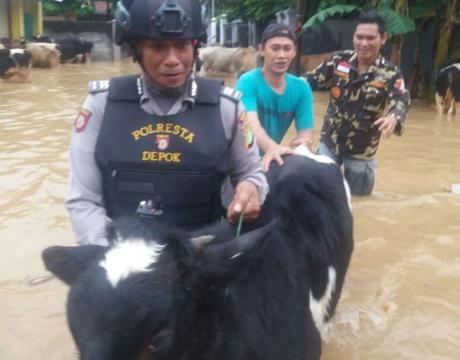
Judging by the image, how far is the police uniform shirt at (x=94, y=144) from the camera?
254cm

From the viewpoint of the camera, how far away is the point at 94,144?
2621 mm

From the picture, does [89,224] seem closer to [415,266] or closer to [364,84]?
[415,266]

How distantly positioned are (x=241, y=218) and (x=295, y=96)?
234 centimetres

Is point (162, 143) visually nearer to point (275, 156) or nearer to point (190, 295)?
point (190, 295)

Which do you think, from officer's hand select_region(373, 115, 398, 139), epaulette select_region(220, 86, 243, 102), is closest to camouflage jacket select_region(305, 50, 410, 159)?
officer's hand select_region(373, 115, 398, 139)

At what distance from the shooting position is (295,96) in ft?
15.3

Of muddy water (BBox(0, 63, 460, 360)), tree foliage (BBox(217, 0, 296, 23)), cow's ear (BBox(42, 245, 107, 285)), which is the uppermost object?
tree foliage (BBox(217, 0, 296, 23))

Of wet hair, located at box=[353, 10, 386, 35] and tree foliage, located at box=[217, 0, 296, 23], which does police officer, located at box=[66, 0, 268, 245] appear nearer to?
wet hair, located at box=[353, 10, 386, 35]

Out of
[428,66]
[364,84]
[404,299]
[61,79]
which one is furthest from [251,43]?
[404,299]

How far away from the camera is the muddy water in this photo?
3.74 meters

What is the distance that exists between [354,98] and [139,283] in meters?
4.37

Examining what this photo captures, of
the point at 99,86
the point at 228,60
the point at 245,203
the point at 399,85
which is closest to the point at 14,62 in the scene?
the point at 228,60

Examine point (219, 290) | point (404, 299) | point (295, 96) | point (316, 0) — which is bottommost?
point (404, 299)

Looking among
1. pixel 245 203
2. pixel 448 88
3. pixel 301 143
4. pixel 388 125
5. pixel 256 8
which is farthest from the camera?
pixel 256 8
